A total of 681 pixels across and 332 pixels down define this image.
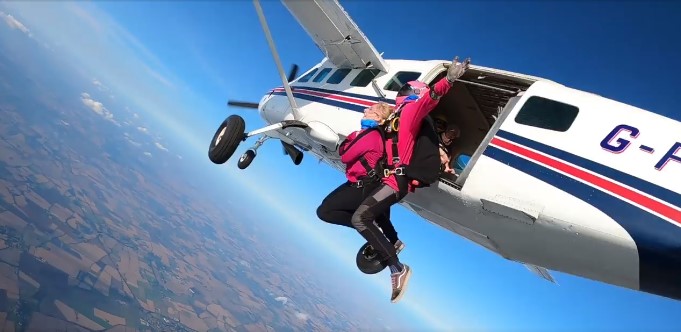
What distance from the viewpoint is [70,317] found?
48.3m

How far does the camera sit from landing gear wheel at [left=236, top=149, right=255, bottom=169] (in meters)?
9.38

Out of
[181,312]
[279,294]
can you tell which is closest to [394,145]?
[181,312]

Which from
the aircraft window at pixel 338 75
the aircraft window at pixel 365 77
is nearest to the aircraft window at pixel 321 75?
the aircraft window at pixel 338 75

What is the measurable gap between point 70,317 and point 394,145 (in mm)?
58624

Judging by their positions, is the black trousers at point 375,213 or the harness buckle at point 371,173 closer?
the black trousers at point 375,213

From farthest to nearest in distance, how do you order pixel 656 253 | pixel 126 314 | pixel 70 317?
pixel 126 314 → pixel 70 317 → pixel 656 253

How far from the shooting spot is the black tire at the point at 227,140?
22.0 ft

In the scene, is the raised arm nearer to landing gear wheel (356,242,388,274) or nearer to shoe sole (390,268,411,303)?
shoe sole (390,268,411,303)

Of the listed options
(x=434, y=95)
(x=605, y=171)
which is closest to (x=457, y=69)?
(x=434, y=95)

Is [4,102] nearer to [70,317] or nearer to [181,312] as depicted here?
[181,312]

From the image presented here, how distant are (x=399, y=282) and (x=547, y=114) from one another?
2765mm

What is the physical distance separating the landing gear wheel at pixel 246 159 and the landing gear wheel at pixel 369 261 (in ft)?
13.8

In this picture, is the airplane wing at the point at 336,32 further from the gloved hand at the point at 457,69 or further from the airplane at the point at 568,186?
the gloved hand at the point at 457,69

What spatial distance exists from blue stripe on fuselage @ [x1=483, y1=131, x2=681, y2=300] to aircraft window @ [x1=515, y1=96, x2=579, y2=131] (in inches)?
18.7
